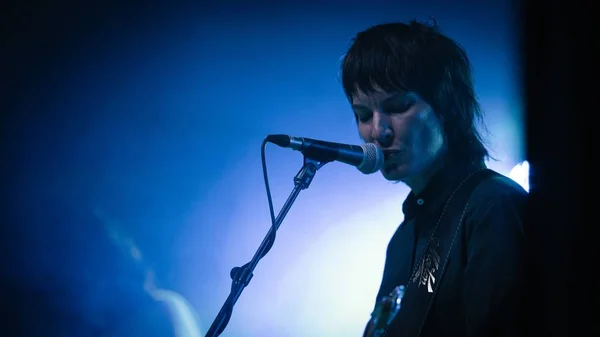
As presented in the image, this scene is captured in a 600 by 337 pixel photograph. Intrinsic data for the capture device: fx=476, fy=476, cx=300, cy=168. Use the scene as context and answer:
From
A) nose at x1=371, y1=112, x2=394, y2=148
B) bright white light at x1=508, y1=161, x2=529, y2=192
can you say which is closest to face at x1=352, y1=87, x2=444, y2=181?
nose at x1=371, y1=112, x2=394, y2=148

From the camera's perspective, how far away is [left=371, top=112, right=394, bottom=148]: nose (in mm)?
1535

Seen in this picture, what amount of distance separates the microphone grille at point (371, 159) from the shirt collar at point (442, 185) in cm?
28

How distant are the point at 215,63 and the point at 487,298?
2066 mm

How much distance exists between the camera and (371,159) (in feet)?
4.63

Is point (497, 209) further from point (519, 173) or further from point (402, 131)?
point (519, 173)

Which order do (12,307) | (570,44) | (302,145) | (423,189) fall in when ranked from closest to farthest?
(570,44)
(302,145)
(423,189)
(12,307)

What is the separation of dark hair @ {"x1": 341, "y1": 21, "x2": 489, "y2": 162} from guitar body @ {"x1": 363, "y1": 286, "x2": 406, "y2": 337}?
0.76 meters

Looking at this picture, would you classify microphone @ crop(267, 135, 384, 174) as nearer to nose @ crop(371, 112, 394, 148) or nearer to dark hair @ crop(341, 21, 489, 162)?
nose @ crop(371, 112, 394, 148)

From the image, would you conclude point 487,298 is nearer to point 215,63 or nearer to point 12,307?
point 215,63

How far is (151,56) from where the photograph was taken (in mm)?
2736

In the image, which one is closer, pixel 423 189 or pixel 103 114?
pixel 423 189

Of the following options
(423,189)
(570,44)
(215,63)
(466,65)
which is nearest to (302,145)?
(423,189)

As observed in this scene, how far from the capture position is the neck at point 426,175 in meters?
1.61

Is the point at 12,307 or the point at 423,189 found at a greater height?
the point at 12,307
